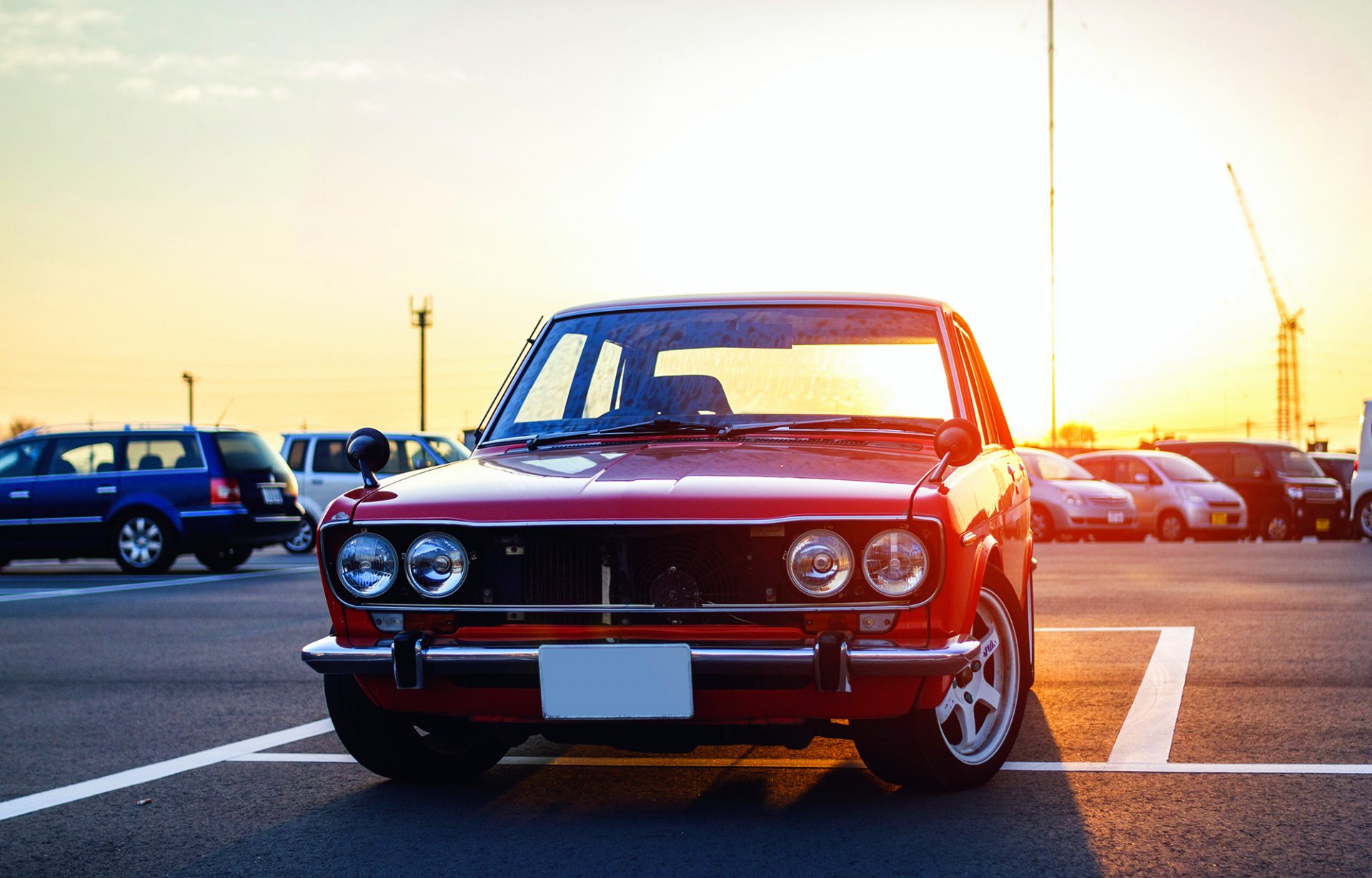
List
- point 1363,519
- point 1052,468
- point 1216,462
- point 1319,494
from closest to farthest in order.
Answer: point 1363,519 → point 1052,468 → point 1319,494 → point 1216,462

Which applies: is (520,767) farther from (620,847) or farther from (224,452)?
(224,452)

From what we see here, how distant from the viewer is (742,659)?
375cm

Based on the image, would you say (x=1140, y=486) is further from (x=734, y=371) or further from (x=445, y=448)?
(x=734, y=371)

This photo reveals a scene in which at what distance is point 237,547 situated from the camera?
16.7 meters

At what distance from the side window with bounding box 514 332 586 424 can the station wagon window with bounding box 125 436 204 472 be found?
12.4m

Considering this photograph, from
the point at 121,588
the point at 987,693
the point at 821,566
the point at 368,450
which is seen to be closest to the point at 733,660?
the point at 821,566

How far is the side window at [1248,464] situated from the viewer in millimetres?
24547

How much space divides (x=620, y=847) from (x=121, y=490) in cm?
1451

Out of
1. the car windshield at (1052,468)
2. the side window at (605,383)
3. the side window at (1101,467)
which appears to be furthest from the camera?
the side window at (1101,467)

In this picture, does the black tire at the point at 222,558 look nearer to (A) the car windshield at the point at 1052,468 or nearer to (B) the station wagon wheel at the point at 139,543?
(B) the station wagon wheel at the point at 139,543

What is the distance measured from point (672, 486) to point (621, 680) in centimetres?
57

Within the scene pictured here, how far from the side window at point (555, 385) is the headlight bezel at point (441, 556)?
1.22m

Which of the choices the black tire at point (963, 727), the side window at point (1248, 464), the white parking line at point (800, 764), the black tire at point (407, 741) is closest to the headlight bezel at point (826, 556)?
the black tire at point (963, 727)

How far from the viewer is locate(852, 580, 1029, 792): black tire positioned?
423 centimetres
